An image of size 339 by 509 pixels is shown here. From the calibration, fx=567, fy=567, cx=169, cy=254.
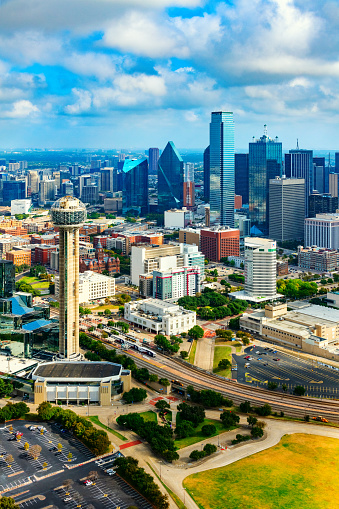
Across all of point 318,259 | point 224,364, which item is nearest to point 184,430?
point 224,364

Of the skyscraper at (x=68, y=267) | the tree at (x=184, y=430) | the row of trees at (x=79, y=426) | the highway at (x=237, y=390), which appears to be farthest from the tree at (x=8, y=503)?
the skyscraper at (x=68, y=267)

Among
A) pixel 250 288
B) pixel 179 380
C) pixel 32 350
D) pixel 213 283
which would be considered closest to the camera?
pixel 179 380

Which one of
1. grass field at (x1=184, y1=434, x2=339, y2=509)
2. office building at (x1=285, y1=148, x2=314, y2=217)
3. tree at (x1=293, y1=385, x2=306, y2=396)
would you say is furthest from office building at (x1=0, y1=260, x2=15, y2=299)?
office building at (x1=285, y1=148, x2=314, y2=217)

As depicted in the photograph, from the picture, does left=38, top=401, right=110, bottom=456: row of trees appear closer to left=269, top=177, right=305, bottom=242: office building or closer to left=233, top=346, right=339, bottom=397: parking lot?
left=233, top=346, right=339, bottom=397: parking lot

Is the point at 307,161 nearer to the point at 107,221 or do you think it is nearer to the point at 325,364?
A: the point at 107,221

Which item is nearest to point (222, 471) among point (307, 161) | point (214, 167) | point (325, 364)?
point (325, 364)

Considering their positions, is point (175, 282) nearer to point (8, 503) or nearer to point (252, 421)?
point (252, 421)
